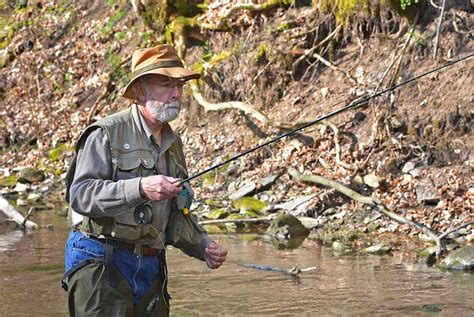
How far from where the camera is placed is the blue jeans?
3959 mm

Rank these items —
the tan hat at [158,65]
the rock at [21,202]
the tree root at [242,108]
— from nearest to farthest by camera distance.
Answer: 1. the tan hat at [158,65]
2. the tree root at [242,108]
3. the rock at [21,202]

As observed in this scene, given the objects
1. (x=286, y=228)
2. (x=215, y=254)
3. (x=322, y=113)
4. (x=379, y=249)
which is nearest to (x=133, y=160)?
(x=215, y=254)

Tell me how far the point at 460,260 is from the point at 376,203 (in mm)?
1940

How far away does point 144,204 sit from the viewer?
3.90m

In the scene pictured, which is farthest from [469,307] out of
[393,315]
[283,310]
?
[283,310]

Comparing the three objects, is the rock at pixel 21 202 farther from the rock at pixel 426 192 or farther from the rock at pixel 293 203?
the rock at pixel 426 192

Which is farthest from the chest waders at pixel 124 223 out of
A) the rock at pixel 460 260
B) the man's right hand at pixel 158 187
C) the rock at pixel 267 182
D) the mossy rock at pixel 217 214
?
the rock at pixel 267 182

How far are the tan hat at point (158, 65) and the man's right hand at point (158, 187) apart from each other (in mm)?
551

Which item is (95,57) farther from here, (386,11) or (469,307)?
(469,307)

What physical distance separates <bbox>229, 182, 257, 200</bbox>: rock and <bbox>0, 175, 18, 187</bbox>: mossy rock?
457 cm

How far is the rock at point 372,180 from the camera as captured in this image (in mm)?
10539

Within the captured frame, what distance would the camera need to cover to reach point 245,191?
11672mm

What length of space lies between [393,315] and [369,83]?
575 centimetres

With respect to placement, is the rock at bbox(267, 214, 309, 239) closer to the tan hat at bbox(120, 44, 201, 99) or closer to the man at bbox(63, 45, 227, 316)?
the man at bbox(63, 45, 227, 316)
